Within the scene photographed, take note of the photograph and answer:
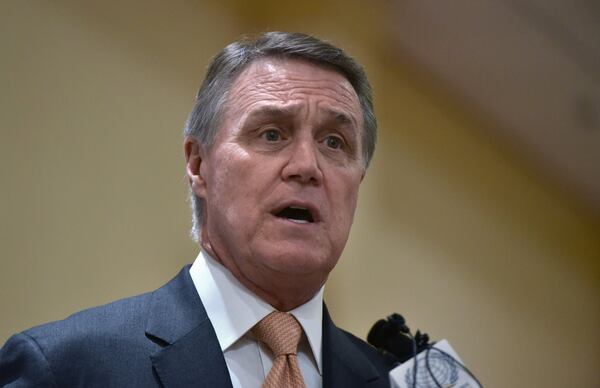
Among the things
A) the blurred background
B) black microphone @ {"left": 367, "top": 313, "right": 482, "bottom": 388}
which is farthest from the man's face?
the blurred background

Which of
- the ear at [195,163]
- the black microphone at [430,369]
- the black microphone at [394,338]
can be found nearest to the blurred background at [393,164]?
the ear at [195,163]

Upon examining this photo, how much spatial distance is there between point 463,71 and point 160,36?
129 centimetres

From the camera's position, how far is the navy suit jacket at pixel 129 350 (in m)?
1.35

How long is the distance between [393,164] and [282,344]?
6.22 ft

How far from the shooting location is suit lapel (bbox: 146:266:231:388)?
1389 millimetres

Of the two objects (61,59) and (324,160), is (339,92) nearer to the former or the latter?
(324,160)

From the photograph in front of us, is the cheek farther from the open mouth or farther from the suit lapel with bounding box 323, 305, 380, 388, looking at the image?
Answer: the suit lapel with bounding box 323, 305, 380, 388

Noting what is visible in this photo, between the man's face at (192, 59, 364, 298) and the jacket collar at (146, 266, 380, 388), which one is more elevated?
the man's face at (192, 59, 364, 298)

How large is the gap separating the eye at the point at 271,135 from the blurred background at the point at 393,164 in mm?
981

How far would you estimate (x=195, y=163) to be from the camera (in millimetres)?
1693

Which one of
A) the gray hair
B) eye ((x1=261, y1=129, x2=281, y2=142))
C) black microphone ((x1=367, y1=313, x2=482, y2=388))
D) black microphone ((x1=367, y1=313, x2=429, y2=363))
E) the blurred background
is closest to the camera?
black microphone ((x1=367, y1=313, x2=482, y2=388))

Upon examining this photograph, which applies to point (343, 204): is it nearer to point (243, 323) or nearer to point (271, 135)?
point (271, 135)

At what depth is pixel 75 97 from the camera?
2.51 m

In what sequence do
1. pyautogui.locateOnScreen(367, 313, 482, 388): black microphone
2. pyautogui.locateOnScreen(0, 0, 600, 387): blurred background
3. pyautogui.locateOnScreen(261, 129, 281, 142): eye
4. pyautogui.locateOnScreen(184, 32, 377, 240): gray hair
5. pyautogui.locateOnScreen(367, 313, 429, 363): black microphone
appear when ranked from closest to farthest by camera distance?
pyautogui.locateOnScreen(367, 313, 482, 388): black microphone → pyautogui.locateOnScreen(367, 313, 429, 363): black microphone → pyautogui.locateOnScreen(261, 129, 281, 142): eye → pyautogui.locateOnScreen(184, 32, 377, 240): gray hair → pyautogui.locateOnScreen(0, 0, 600, 387): blurred background
